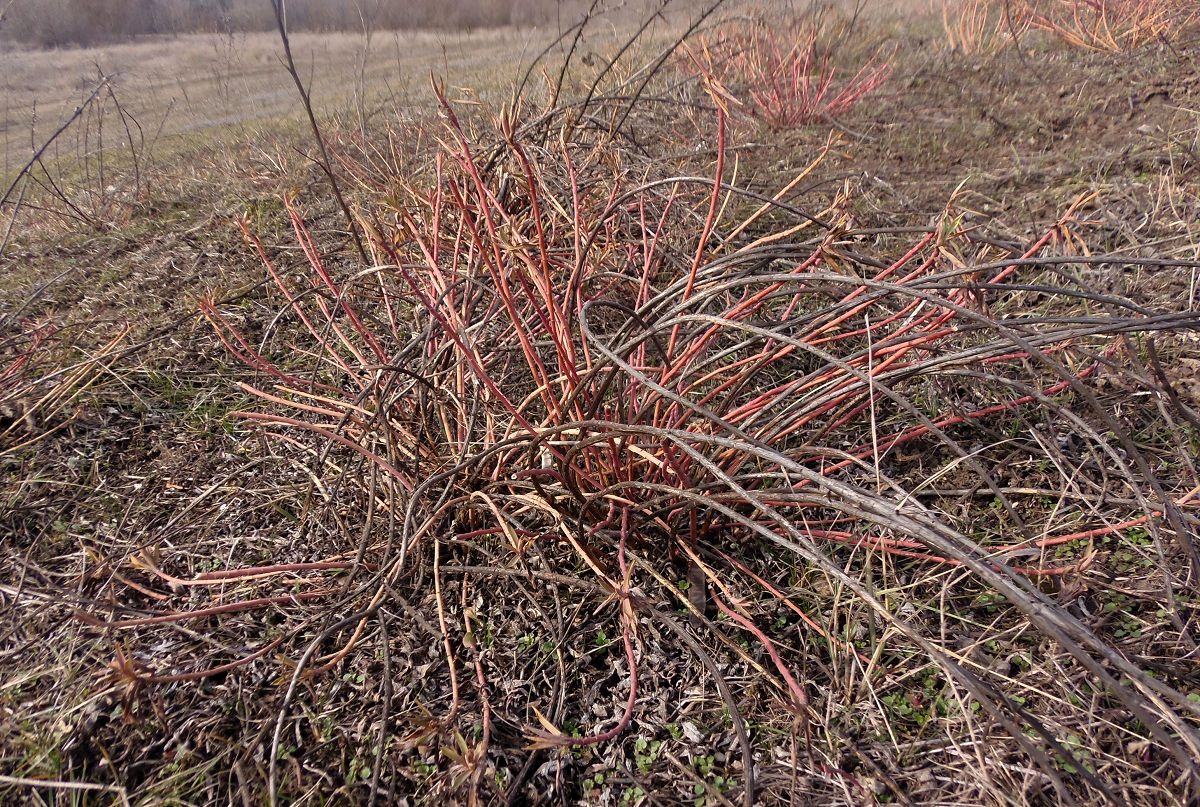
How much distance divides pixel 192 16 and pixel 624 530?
17996 mm

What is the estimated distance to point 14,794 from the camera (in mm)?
1206

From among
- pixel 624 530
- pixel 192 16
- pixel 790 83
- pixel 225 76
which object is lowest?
pixel 624 530

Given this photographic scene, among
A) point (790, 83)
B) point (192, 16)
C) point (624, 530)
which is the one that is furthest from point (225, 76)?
point (624, 530)

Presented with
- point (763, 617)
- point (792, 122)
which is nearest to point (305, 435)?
point (763, 617)

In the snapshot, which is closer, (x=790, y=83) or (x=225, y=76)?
(x=790, y=83)

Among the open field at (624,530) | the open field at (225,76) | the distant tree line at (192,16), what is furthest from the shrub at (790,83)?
the distant tree line at (192,16)

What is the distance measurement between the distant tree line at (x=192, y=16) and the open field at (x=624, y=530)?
10.8m

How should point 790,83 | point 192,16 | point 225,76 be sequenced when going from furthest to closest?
point 192,16 → point 225,76 → point 790,83

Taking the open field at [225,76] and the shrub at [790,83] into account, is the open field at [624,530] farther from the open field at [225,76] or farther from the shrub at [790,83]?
the open field at [225,76]

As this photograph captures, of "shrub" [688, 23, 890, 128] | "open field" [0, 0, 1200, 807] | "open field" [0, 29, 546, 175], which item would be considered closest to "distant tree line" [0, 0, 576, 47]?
"open field" [0, 29, 546, 175]

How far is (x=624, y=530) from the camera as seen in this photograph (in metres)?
1.32

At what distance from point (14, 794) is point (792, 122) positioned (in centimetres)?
435

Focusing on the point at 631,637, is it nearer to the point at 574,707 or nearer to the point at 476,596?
the point at 574,707

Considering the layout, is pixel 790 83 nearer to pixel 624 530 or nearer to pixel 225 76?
pixel 624 530
